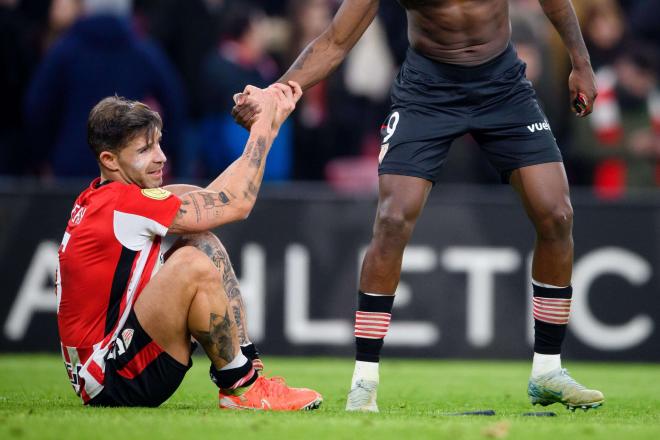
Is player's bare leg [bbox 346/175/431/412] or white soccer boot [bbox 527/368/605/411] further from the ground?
player's bare leg [bbox 346/175/431/412]

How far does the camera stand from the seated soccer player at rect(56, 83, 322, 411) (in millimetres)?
5207

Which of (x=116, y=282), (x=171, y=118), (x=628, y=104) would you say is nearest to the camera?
(x=116, y=282)

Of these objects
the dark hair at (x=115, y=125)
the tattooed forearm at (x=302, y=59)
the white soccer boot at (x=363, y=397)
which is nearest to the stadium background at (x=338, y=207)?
the tattooed forearm at (x=302, y=59)

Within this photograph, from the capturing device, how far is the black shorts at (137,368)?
5.27 metres

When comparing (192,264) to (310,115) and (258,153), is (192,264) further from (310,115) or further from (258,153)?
(310,115)

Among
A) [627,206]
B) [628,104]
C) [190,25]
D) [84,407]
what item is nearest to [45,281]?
[190,25]

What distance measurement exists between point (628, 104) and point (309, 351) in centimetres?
394

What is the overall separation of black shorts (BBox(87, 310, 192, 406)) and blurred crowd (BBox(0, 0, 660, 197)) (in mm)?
4959

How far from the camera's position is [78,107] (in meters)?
9.90

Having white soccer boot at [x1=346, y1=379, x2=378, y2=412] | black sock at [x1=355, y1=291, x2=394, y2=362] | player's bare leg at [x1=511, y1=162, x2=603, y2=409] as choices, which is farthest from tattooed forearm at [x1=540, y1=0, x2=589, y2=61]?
white soccer boot at [x1=346, y1=379, x2=378, y2=412]

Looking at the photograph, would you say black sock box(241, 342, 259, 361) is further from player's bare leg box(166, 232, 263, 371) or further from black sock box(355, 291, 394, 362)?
black sock box(355, 291, 394, 362)

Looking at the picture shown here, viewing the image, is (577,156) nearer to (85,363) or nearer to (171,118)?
(171,118)

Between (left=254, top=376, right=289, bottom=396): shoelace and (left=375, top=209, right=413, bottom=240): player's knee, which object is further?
(left=375, top=209, right=413, bottom=240): player's knee

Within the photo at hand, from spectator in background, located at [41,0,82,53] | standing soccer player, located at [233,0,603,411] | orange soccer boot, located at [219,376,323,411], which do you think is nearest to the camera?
orange soccer boot, located at [219,376,323,411]
